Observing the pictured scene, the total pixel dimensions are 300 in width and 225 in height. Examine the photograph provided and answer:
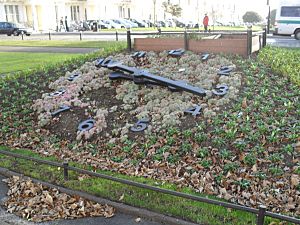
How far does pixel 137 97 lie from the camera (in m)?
8.36

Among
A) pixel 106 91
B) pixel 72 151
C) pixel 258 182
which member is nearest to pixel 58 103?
pixel 106 91

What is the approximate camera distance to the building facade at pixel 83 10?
161 feet

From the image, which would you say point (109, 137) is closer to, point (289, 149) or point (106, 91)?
point (106, 91)

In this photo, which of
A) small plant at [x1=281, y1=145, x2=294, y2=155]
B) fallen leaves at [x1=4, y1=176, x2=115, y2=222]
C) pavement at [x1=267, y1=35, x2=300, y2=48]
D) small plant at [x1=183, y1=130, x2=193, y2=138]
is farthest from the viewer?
pavement at [x1=267, y1=35, x2=300, y2=48]

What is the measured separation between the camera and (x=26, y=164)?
6.45 m

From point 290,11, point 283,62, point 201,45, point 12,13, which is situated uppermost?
point 12,13

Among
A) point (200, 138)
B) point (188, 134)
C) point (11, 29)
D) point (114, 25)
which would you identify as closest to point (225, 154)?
point (200, 138)

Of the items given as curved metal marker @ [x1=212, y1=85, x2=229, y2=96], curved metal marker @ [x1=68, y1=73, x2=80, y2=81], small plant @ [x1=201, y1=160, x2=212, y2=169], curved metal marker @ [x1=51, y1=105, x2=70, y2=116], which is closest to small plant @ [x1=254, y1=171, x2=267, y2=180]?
small plant @ [x1=201, y1=160, x2=212, y2=169]

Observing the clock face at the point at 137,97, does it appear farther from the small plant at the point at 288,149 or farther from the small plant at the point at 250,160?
the small plant at the point at 288,149

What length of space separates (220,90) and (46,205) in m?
4.46

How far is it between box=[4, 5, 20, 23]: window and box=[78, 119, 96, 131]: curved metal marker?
150 feet

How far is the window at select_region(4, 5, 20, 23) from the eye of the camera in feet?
159

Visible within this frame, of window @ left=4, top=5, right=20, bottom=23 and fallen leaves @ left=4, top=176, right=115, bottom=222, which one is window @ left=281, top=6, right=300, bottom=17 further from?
window @ left=4, top=5, right=20, bottom=23

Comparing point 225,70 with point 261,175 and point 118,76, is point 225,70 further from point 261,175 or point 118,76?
point 261,175
